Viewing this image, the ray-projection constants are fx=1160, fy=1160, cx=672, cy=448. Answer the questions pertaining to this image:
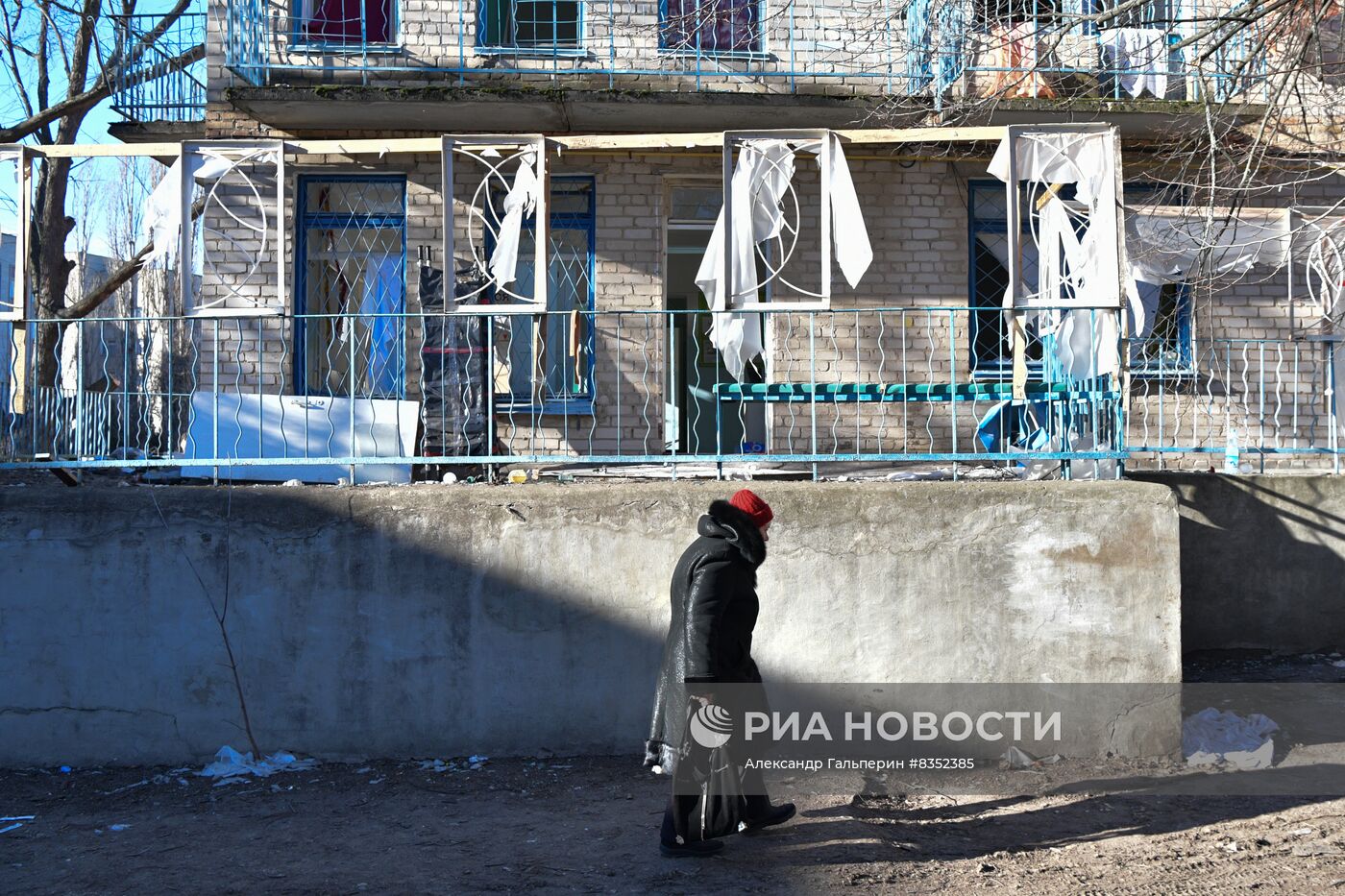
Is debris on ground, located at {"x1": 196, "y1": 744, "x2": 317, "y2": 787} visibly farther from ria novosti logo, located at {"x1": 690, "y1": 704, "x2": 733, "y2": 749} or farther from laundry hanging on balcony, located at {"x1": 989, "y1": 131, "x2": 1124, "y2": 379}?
laundry hanging on balcony, located at {"x1": 989, "y1": 131, "x2": 1124, "y2": 379}

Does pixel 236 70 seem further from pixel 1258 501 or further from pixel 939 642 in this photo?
pixel 1258 501

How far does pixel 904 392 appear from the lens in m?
7.41

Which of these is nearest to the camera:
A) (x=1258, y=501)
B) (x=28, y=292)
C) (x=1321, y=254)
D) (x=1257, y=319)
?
(x=28, y=292)

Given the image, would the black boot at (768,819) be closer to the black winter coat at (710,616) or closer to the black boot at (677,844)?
the black boot at (677,844)

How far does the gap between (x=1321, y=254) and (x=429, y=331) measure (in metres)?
7.34

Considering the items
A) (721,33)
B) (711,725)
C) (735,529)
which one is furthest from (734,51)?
(711,725)

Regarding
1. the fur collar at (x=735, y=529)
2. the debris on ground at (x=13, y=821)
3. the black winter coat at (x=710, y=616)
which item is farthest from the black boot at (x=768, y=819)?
the debris on ground at (x=13, y=821)

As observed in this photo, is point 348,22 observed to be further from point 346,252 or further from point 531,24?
point 346,252

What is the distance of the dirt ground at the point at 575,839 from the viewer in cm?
482

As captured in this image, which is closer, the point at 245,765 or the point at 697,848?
the point at 697,848

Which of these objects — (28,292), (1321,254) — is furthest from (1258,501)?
(28,292)

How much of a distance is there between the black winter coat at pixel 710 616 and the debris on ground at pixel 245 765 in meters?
2.56

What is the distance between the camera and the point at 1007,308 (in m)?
6.85

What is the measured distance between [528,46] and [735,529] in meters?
7.15
